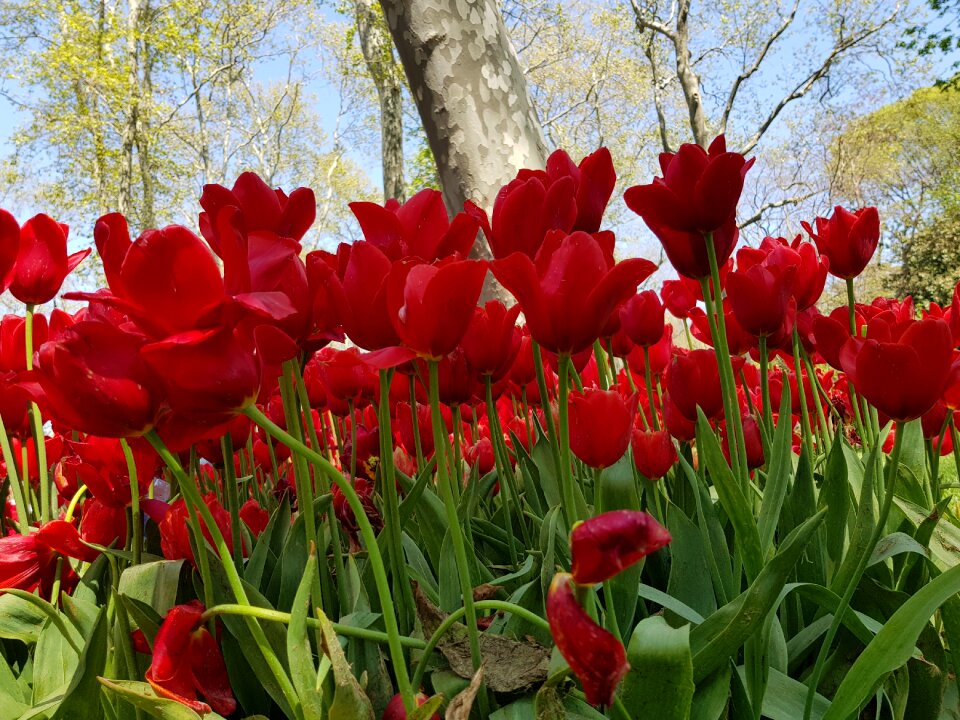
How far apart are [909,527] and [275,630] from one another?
0.73 meters

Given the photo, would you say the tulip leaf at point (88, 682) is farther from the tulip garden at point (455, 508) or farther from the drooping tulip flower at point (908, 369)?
the drooping tulip flower at point (908, 369)

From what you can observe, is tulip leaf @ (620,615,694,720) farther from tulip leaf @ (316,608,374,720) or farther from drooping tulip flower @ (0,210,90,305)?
drooping tulip flower @ (0,210,90,305)

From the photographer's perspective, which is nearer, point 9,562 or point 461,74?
point 9,562

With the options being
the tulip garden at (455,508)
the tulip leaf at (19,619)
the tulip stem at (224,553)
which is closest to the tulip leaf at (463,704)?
the tulip garden at (455,508)

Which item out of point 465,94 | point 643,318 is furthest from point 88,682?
point 465,94

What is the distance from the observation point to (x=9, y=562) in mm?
707

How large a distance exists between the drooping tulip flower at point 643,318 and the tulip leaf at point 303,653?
0.72 m

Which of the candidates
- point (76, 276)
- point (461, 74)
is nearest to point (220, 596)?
point (461, 74)

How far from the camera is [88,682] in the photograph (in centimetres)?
54

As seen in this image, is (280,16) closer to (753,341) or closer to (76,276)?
(76,276)

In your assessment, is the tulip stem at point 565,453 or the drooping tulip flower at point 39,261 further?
the drooping tulip flower at point 39,261

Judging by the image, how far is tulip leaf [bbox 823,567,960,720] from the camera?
1.76ft

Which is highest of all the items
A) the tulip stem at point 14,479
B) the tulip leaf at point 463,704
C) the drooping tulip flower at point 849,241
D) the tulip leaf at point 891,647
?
the drooping tulip flower at point 849,241

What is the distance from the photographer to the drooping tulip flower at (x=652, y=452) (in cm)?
86
